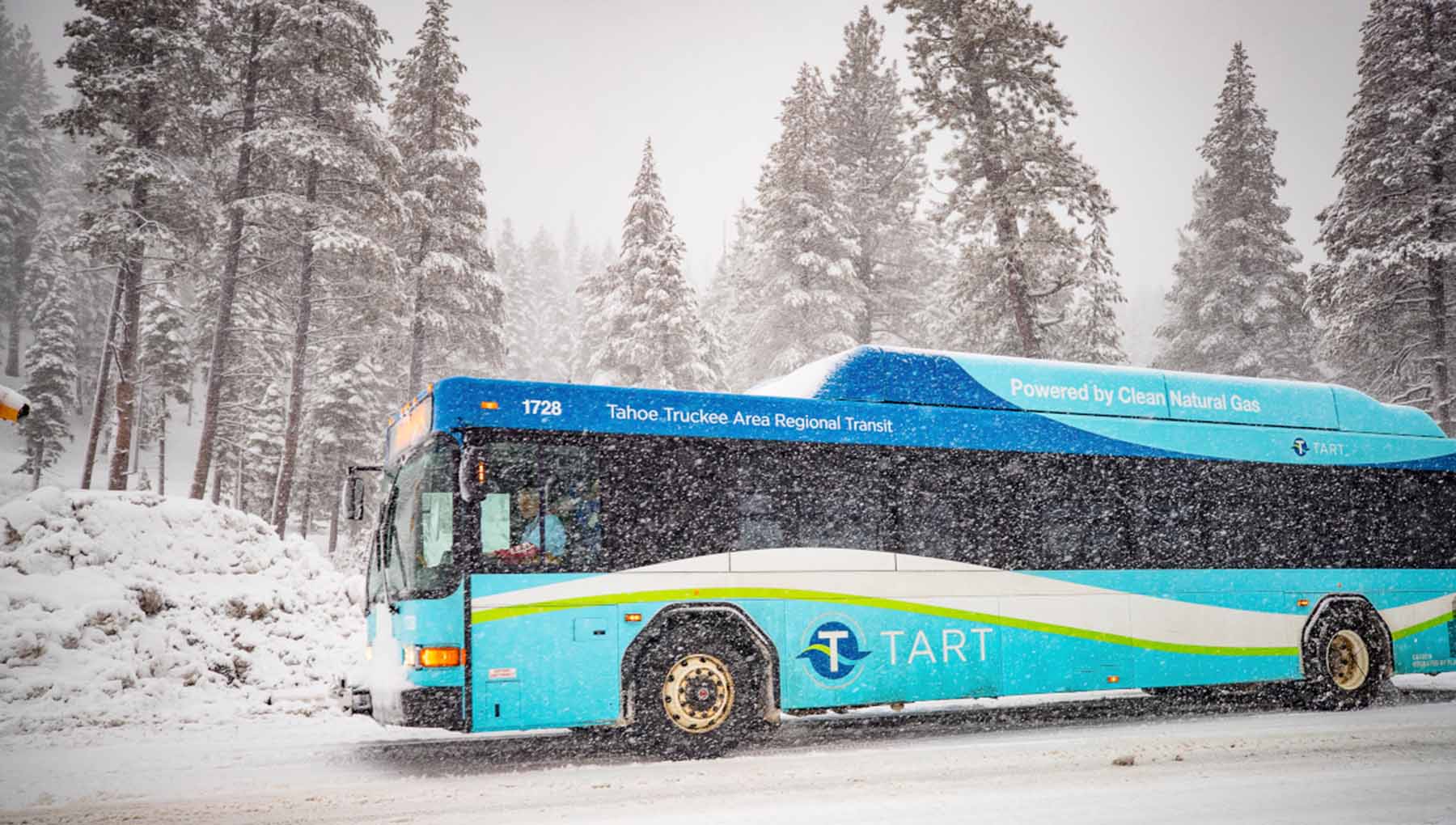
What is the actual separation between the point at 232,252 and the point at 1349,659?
79.0ft

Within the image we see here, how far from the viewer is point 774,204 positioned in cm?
3088

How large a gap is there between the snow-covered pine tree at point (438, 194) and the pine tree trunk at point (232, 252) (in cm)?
510

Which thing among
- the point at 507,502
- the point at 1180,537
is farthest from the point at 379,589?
the point at 1180,537

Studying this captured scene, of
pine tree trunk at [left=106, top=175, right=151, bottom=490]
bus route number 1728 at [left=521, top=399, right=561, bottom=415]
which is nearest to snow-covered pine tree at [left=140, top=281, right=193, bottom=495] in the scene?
pine tree trunk at [left=106, top=175, right=151, bottom=490]

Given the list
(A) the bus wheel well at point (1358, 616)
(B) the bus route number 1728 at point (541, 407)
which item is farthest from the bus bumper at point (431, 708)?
(A) the bus wheel well at point (1358, 616)

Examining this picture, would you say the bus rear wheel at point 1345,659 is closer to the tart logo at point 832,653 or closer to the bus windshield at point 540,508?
the tart logo at point 832,653

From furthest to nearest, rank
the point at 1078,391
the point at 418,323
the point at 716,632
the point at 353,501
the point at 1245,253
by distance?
the point at 1245,253 → the point at 418,323 → the point at 1078,391 → the point at 353,501 → the point at 716,632

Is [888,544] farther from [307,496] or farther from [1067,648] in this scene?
[307,496]

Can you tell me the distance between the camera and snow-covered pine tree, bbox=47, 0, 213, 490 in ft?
71.1

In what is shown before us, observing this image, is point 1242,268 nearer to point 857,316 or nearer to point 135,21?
point 857,316

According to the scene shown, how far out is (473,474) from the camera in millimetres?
7664

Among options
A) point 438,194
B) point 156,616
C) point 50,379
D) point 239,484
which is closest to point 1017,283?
point 438,194

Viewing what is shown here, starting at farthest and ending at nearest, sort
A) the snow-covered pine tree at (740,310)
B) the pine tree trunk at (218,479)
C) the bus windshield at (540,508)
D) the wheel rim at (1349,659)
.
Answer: the pine tree trunk at (218,479) < the snow-covered pine tree at (740,310) < the wheel rim at (1349,659) < the bus windshield at (540,508)

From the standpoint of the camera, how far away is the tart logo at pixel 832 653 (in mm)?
8672
